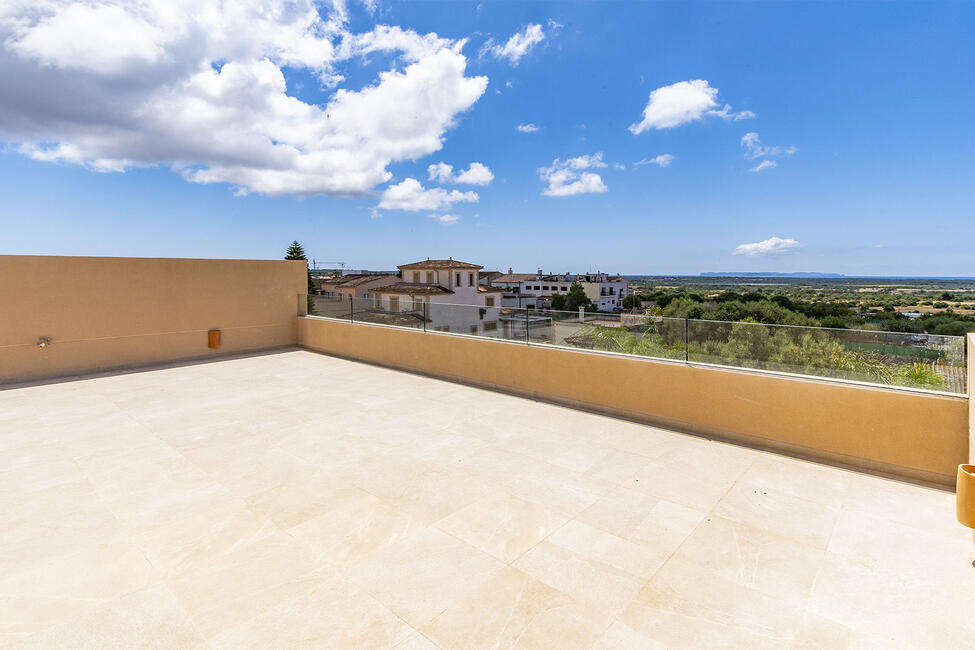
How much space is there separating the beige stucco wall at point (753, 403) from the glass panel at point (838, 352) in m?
0.13

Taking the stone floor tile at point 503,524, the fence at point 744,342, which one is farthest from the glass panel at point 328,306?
the stone floor tile at point 503,524

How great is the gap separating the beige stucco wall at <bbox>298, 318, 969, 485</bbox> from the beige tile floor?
27cm

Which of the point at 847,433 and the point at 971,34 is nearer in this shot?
the point at 847,433

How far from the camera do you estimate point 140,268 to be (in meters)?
8.29

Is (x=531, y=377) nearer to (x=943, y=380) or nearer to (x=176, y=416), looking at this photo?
(x=943, y=380)

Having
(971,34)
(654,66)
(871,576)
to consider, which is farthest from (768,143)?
(871,576)

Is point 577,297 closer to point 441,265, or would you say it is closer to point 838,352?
point 441,265

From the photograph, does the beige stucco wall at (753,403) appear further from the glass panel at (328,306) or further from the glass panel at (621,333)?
the glass panel at (328,306)

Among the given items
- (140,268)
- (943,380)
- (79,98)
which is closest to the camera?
(943,380)

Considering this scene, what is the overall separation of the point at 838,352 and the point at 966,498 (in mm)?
1721

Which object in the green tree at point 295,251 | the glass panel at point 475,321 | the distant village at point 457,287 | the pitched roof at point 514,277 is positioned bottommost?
the glass panel at point 475,321

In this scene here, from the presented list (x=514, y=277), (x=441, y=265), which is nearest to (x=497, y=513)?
(x=441, y=265)

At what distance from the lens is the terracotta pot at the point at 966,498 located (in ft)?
8.79

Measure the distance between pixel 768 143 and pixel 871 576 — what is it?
4336cm
